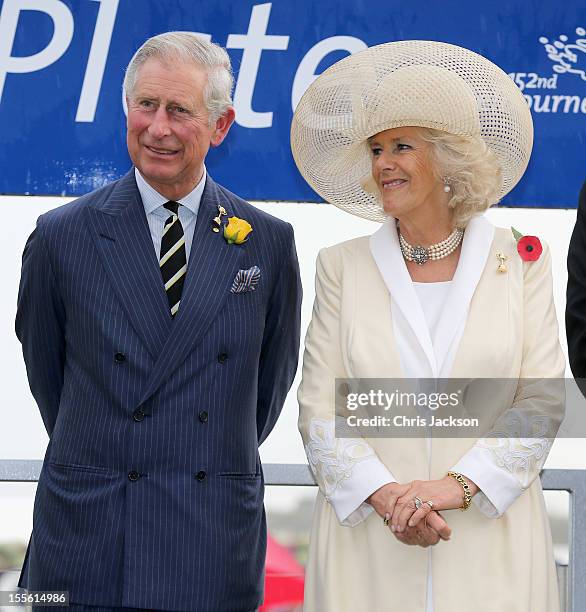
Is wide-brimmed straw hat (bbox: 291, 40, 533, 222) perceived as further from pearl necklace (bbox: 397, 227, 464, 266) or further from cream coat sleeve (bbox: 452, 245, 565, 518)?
cream coat sleeve (bbox: 452, 245, 565, 518)

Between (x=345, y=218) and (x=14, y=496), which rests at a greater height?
(x=345, y=218)

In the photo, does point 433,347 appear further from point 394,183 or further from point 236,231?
point 236,231

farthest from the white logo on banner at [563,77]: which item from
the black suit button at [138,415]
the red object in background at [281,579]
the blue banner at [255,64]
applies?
the black suit button at [138,415]

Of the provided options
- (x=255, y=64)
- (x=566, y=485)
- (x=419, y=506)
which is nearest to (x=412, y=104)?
(x=419, y=506)

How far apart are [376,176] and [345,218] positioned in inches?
45.7

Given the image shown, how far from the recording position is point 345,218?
15.2ft

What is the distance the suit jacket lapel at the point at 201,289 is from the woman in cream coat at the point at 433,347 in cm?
27

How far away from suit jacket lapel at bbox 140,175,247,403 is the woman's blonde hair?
59 cm

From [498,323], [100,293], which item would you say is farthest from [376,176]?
[100,293]

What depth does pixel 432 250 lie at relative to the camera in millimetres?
3461

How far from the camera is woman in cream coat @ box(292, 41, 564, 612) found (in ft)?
10.6

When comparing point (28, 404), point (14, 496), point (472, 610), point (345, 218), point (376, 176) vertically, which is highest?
point (345, 218)

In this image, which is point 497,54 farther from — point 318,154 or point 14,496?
point 14,496

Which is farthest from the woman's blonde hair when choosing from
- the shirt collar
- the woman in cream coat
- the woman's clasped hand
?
the woman's clasped hand
